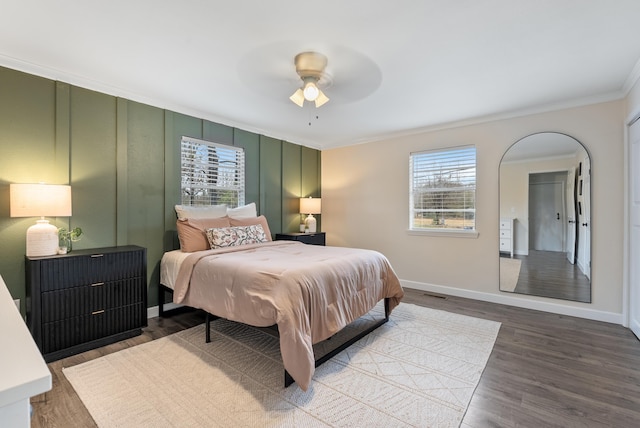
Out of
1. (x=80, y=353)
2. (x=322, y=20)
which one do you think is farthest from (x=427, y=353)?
(x=80, y=353)

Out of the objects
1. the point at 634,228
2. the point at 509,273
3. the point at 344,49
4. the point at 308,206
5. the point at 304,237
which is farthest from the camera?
the point at 308,206

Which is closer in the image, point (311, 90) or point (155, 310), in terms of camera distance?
point (311, 90)

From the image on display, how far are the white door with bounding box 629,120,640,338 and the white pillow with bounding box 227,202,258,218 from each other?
13.7 ft

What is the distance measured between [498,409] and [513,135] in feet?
10.5

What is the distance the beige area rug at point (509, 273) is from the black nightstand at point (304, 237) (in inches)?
102

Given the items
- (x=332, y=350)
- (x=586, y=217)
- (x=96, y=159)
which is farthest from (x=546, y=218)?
(x=96, y=159)

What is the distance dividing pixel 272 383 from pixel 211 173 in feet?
9.15

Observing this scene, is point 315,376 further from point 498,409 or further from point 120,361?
point 120,361

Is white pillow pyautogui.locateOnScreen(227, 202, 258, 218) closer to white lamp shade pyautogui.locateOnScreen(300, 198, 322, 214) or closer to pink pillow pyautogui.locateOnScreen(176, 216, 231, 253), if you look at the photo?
pink pillow pyautogui.locateOnScreen(176, 216, 231, 253)

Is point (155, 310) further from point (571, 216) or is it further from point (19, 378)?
point (571, 216)

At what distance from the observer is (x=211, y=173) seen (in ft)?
12.9

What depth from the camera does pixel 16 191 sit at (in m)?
2.27

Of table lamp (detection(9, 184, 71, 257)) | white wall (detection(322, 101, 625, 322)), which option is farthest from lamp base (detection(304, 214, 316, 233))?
table lamp (detection(9, 184, 71, 257))

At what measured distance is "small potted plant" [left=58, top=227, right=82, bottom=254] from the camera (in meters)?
2.58
